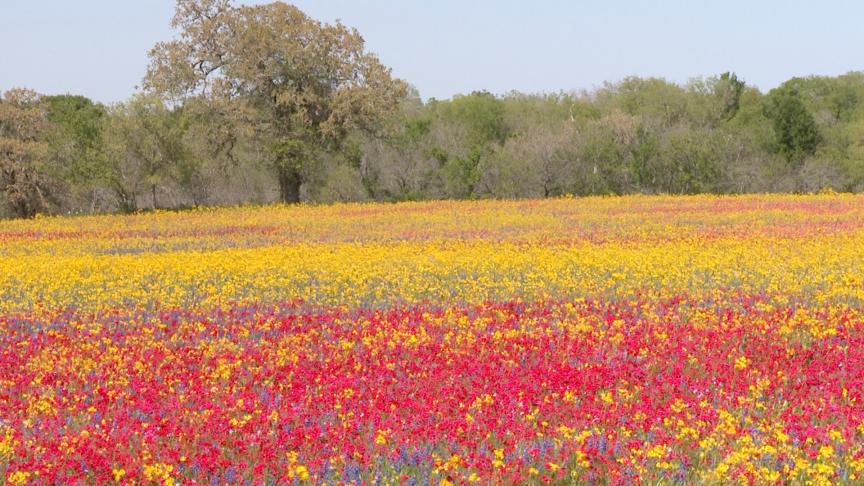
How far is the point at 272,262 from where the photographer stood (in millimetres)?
20578

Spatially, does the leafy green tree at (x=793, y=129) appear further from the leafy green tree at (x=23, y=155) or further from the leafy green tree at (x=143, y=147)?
the leafy green tree at (x=23, y=155)

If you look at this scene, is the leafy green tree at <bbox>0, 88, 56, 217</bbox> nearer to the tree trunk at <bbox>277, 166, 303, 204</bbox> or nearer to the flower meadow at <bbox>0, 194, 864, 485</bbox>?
the tree trunk at <bbox>277, 166, 303, 204</bbox>

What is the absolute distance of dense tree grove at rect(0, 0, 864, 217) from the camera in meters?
47.1

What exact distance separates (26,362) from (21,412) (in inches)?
104

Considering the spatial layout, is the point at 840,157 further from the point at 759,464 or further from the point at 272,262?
the point at 759,464

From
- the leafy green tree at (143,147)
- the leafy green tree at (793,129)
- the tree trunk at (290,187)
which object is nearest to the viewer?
the leafy green tree at (143,147)

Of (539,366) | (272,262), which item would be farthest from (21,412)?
(272,262)

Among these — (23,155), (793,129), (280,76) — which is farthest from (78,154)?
(793,129)

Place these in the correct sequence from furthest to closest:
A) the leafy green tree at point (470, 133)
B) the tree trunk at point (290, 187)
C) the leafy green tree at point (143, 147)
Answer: the leafy green tree at point (470, 133) → the tree trunk at point (290, 187) → the leafy green tree at point (143, 147)

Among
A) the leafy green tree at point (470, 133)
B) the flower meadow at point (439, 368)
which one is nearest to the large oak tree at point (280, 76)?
the leafy green tree at point (470, 133)

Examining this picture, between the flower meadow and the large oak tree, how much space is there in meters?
26.5

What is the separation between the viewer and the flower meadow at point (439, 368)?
7.00 m

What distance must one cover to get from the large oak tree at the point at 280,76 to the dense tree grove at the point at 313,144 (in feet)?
0.27

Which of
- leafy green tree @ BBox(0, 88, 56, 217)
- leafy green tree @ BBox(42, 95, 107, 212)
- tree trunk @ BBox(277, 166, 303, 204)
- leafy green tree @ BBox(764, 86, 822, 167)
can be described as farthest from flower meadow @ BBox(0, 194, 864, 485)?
leafy green tree @ BBox(764, 86, 822, 167)
